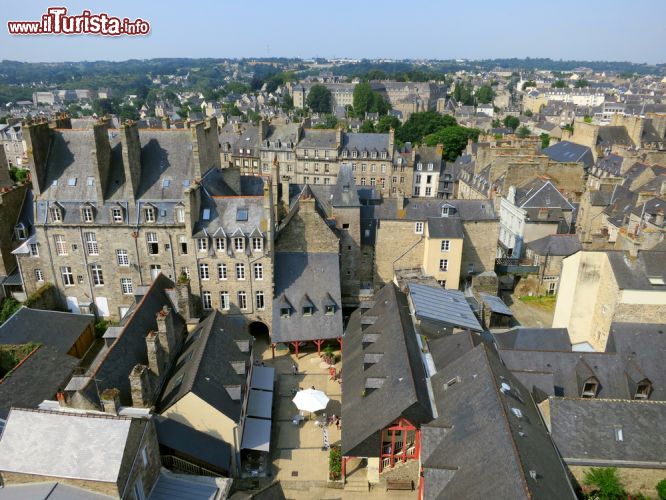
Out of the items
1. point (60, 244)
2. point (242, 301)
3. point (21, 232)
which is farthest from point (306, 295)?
point (21, 232)

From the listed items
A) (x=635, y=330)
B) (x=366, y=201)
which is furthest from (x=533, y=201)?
(x=635, y=330)

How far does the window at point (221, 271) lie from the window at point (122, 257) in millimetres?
7753

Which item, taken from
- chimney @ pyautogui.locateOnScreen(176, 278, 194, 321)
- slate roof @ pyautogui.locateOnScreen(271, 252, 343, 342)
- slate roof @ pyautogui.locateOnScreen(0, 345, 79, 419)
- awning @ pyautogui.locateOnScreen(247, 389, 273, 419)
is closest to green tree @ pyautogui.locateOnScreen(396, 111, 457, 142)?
slate roof @ pyautogui.locateOnScreen(271, 252, 343, 342)

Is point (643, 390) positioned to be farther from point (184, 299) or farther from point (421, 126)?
point (421, 126)

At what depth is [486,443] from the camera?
19.8 meters

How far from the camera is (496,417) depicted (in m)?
20.7

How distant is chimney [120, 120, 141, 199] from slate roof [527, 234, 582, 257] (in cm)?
3787

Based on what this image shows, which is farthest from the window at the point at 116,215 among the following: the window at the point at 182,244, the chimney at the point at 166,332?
the chimney at the point at 166,332

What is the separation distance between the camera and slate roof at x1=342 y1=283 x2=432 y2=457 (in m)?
23.3

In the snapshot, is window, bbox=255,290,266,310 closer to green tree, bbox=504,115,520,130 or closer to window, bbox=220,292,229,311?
window, bbox=220,292,229,311

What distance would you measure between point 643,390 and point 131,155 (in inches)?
1466

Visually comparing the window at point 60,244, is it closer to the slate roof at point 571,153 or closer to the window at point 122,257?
the window at point 122,257

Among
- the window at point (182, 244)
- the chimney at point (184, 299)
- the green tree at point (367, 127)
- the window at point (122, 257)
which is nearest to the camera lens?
the chimney at point (184, 299)

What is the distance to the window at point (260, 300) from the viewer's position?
36.6 metres
